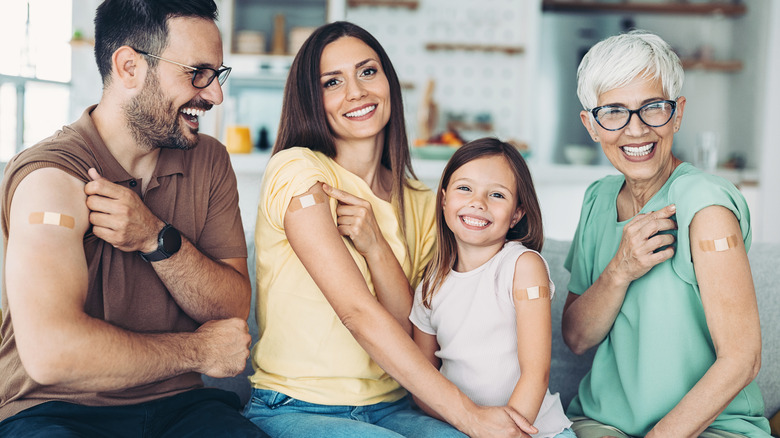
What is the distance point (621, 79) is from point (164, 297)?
1200 millimetres

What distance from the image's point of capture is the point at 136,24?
5.07 feet

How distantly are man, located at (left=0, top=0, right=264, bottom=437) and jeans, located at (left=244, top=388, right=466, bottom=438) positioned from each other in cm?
9

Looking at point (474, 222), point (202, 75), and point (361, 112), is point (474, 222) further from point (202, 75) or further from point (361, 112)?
point (202, 75)

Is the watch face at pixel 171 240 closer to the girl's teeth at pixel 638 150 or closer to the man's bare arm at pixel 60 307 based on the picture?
the man's bare arm at pixel 60 307

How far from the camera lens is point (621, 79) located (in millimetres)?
1570

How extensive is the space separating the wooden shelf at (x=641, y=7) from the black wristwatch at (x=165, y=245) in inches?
191

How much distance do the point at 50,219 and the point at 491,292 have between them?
3.25 feet

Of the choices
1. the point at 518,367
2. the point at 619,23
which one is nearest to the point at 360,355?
the point at 518,367

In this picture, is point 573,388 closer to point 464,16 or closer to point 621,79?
point 621,79

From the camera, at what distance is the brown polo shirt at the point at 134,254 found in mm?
1434

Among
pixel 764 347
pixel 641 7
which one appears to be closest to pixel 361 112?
pixel 764 347

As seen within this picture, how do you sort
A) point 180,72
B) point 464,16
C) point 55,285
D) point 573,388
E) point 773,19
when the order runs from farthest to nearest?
point 464,16, point 773,19, point 573,388, point 180,72, point 55,285

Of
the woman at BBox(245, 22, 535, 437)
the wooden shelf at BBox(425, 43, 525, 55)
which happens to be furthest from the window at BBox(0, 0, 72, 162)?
the woman at BBox(245, 22, 535, 437)

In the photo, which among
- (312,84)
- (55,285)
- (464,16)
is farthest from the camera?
(464,16)
